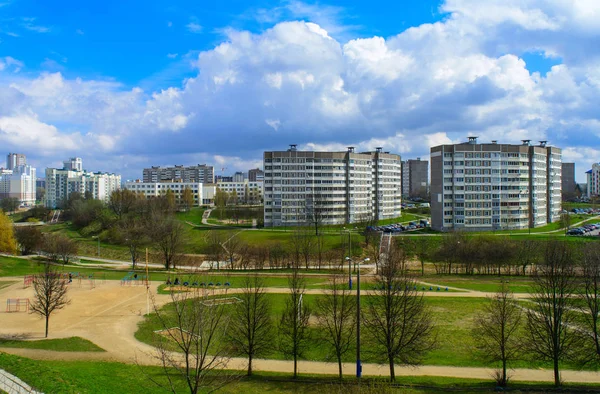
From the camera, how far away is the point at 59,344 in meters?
30.2

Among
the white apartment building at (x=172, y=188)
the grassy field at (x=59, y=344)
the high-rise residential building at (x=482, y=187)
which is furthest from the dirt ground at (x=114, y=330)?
the white apartment building at (x=172, y=188)

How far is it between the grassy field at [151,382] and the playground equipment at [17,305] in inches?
744

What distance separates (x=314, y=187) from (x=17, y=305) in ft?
239

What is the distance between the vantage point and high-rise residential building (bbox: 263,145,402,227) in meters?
105

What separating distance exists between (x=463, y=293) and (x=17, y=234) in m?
81.8

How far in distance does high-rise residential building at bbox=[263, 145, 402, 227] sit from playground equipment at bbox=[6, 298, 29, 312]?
64.4 m

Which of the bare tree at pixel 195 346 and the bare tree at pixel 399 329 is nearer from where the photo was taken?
the bare tree at pixel 195 346

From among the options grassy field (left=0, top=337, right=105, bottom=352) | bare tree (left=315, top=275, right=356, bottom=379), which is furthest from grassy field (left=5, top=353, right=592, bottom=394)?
grassy field (left=0, top=337, right=105, bottom=352)

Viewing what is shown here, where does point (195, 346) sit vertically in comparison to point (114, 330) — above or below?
above

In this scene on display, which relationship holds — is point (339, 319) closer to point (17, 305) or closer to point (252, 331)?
point (252, 331)

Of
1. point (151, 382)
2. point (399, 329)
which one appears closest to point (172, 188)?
point (151, 382)

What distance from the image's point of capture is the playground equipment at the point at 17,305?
4081 cm

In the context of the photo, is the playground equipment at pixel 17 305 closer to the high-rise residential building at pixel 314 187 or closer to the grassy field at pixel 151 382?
the grassy field at pixel 151 382

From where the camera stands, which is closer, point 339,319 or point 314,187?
point 339,319
